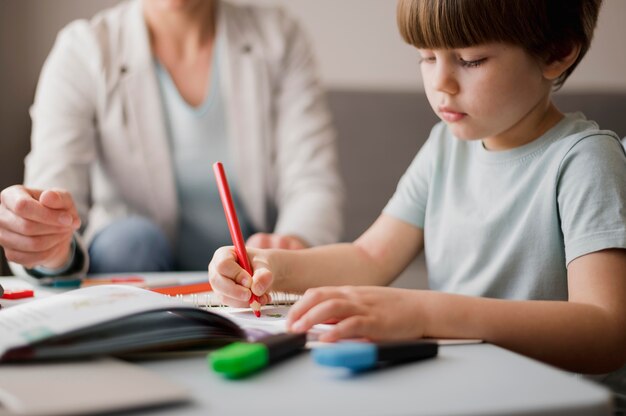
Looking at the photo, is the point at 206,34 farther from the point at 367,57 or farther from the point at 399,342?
the point at 399,342

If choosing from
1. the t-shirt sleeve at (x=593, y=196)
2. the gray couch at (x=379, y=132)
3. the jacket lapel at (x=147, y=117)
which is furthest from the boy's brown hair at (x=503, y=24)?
the gray couch at (x=379, y=132)

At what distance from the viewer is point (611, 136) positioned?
76 cm

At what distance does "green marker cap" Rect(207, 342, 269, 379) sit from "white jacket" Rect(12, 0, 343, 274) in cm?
91

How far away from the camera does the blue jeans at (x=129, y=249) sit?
1.22 metres

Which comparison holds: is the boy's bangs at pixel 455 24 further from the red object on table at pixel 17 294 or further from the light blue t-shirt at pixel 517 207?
the red object on table at pixel 17 294

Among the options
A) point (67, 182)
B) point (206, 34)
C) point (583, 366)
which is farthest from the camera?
point (206, 34)

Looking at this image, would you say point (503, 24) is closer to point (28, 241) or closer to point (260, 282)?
point (260, 282)

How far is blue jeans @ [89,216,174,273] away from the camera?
1.22 meters

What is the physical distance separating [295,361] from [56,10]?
5.81 ft

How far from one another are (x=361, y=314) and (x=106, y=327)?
18cm

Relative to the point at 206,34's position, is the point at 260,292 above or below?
below

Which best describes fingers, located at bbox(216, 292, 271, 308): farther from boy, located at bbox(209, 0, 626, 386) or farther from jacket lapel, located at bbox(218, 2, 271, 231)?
jacket lapel, located at bbox(218, 2, 271, 231)

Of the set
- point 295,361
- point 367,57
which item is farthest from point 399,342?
point 367,57

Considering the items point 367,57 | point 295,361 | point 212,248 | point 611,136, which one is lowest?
point 212,248
